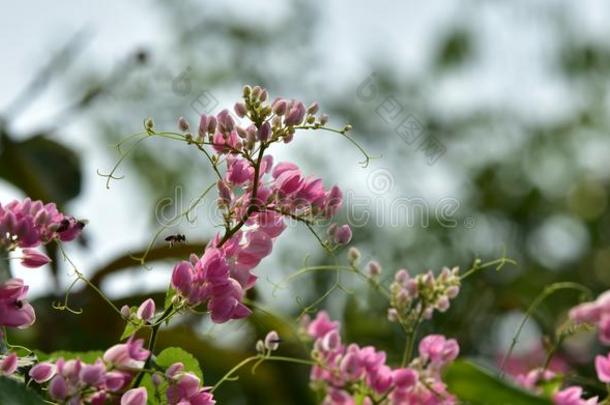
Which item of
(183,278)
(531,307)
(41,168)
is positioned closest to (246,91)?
(183,278)

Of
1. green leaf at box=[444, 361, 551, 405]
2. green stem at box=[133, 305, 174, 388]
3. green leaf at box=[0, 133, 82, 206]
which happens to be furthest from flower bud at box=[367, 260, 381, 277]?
green leaf at box=[0, 133, 82, 206]

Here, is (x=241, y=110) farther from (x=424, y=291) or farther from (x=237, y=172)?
(x=424, y=291)

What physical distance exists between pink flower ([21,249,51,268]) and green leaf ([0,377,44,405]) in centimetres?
9

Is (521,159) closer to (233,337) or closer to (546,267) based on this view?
(546,267)

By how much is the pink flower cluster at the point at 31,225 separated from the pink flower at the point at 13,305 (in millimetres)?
23

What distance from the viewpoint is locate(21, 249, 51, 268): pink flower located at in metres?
0.59

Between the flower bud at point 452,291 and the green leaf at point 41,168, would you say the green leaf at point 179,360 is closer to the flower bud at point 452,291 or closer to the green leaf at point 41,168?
the flower bud at point 452,291

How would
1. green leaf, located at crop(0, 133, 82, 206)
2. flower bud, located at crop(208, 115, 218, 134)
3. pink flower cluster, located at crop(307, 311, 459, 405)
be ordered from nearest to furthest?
flower bud, located at crop(208, 115, 218, 134), pink flower cluster, located at crop(307, 311, 459, 405), green leaf, located at crop(0, 133, 82, 206)

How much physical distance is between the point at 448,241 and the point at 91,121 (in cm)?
105

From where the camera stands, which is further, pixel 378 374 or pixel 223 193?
pixel 378 374

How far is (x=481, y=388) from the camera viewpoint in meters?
0.64

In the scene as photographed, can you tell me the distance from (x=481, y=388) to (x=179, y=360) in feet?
0.65

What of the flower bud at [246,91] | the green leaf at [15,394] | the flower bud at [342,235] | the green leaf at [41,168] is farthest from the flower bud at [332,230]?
the green leaf at [41,168]

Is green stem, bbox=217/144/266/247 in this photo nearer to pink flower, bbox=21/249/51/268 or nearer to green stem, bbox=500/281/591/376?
pink flower, bbox=21/249/51/268
